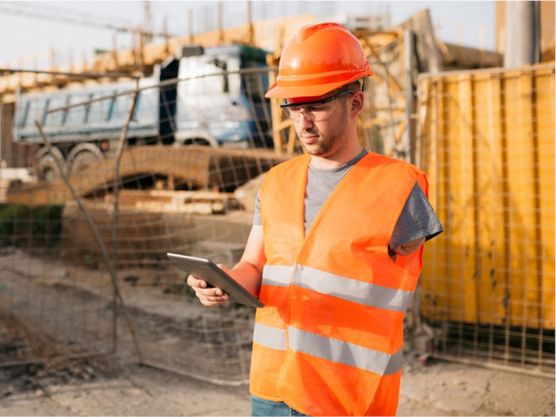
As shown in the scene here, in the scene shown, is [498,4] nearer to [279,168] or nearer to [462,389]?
[462,389]

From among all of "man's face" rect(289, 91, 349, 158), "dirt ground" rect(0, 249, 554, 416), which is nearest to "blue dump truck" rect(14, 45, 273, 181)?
"dirt ground" rect(0, 249, 554, 416)

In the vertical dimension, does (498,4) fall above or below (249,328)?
above

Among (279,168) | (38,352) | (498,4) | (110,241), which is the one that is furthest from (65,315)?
(498,4)

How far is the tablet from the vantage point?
1.81m

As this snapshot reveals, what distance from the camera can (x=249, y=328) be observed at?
592cm

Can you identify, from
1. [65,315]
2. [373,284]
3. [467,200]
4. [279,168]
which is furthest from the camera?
[65,315]

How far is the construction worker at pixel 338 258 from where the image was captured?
1915 millimetres

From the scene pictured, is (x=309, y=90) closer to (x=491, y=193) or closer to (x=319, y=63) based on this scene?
(x=319, y=63)

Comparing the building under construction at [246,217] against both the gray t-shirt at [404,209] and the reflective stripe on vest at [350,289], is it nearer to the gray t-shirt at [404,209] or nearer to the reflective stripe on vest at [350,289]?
the gray t-shirt at [404,209]

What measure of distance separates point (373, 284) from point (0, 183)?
39.7ft

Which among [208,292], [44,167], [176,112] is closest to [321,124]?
[208,292]

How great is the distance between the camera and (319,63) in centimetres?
197

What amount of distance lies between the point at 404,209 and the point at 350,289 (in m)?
0.29

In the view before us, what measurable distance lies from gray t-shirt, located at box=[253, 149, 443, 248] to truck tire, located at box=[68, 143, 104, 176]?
1170 cm
